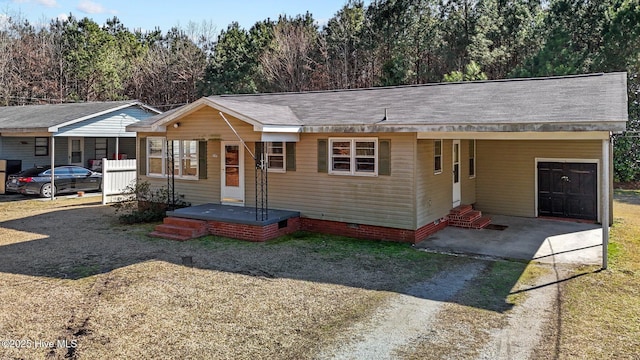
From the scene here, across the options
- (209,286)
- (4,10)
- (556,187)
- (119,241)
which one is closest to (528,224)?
(556,187)

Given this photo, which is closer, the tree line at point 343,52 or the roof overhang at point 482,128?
the roof overhang at point 482,128

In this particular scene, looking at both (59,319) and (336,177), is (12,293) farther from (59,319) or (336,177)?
(336,177)

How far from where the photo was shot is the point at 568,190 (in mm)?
13617

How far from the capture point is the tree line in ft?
84.4

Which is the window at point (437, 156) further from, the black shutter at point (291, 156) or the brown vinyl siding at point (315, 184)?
the black shutter at point (291, 156)

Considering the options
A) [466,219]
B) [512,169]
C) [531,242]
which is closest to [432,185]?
[466,219]

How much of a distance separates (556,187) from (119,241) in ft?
40.6

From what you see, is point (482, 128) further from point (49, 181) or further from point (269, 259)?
point (49, 181)

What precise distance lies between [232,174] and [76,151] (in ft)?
46.5

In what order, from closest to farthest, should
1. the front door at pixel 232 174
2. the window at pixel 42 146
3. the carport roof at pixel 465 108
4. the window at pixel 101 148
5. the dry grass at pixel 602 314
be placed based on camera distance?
the dry grass at pixel 602 314 → the carport roof at pixel 465 108 → the front door at pixel 232 174 → the window at pixel 42 146 → the window at pixel 101 148

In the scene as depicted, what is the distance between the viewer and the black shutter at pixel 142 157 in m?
15.1

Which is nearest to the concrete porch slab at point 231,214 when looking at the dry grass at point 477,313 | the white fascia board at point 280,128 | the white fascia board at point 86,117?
the white fascia board at point 280,128

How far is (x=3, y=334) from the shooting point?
18.6ft

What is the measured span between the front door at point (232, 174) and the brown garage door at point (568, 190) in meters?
9.01
